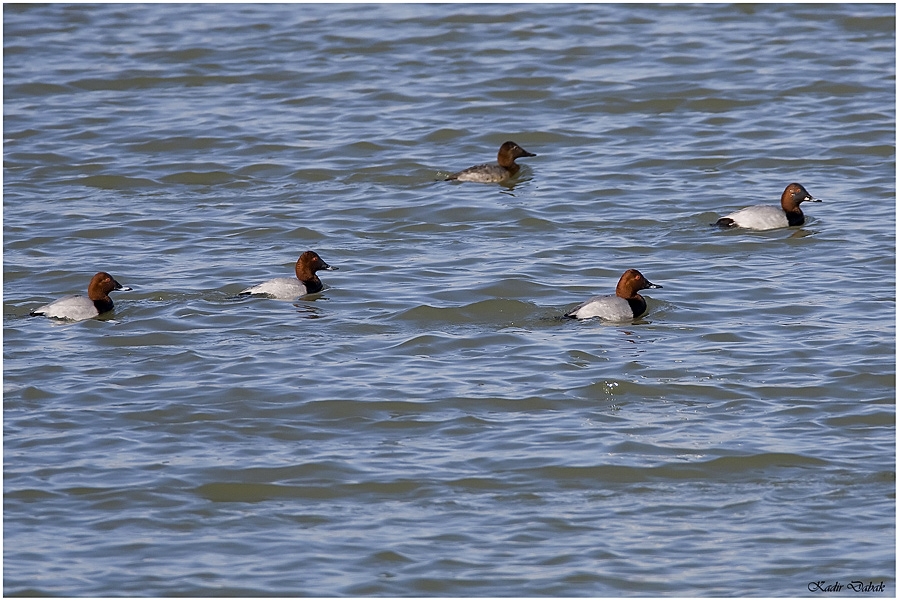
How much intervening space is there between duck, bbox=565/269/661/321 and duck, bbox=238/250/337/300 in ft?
7.60

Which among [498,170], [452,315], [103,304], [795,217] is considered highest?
[498,170]

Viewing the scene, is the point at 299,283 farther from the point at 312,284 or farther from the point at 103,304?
the point at 103,304

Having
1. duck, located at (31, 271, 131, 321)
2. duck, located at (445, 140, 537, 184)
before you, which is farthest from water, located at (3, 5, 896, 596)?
duck, located at (445, 140, 537, 184)

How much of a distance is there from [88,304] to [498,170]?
561 cm

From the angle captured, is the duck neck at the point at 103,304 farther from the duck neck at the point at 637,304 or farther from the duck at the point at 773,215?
the duck at the point at 773,215

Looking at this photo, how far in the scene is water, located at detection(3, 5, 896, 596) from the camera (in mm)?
7453

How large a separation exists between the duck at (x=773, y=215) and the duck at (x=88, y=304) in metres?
5.88

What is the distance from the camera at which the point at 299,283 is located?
11.7 metres

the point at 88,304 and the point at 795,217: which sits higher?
the point at 88,304

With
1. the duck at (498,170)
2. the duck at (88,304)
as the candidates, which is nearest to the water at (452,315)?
the duck at (88,304)

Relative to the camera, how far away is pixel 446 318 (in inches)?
440

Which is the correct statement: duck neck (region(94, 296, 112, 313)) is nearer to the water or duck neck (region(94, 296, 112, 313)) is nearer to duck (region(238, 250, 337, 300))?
the water

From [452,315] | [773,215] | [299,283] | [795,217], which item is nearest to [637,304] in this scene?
[452,315]

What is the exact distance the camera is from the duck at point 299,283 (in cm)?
1158
